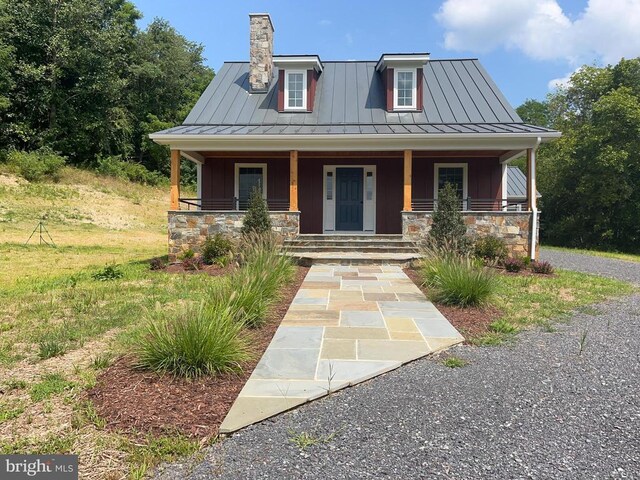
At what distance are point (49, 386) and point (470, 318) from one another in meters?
4.39

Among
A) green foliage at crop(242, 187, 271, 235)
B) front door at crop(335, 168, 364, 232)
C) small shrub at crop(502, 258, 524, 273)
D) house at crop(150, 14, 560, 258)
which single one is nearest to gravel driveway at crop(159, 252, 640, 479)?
small shrub at crop(502, 258, 524, 273)

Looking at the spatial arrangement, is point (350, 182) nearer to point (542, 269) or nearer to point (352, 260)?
point (352, 260)

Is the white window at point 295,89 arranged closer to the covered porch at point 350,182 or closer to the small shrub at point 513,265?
the covered porch at point 350,182

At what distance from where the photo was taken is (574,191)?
2625 cm

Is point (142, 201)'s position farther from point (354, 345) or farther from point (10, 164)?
Answer: point (354, 345)

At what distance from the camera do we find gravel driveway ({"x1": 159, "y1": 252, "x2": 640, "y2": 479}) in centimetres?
224

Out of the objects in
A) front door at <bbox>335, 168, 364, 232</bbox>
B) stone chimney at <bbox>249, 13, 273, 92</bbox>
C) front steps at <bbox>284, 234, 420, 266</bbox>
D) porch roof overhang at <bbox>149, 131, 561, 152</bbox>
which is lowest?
front steps at <bbox>284, 234, 420, 266</bbox>

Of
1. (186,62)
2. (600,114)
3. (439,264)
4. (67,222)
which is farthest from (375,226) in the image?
(186,62)

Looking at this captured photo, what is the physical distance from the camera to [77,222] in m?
18.7

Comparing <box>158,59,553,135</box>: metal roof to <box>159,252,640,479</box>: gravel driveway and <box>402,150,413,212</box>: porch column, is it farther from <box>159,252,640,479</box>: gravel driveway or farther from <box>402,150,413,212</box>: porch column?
<box>159,252,640,479</box>: gravel driveway

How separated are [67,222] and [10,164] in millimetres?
6251

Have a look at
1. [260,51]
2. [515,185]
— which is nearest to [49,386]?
[260,51]

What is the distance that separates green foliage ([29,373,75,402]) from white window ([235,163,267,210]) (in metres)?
10.4

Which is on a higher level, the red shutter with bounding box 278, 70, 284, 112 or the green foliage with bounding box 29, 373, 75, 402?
the red shutter with bounding box 278, 70, 284, 112
